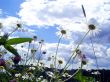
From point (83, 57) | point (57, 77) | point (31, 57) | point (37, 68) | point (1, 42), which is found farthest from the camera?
point (37, 68)

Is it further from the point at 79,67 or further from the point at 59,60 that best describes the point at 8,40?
the point at 59,60

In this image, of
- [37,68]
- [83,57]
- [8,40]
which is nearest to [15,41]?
[8,40]

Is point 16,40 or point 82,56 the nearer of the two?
point 16,40

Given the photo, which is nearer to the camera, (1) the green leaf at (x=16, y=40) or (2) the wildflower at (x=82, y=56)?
(1) the green leaf at (x=16, y=40)

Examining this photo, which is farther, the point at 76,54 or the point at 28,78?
the point at 28,78

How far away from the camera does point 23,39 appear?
45.3 inches

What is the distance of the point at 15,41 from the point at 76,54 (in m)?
2.87

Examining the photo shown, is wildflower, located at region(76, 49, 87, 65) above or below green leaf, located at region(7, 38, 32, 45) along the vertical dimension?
above

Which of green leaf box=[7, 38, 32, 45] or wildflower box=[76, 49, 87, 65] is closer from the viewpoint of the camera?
green leaf box=[7, 38, 32, 45]

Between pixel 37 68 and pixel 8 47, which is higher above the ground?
pixel 37 68

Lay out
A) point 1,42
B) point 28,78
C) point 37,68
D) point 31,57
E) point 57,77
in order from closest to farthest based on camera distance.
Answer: point 1,42, point 57,77, point 28,78, point 31,57, point 37,68

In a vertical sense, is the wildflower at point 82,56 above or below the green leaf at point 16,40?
above

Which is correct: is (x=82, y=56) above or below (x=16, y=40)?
above

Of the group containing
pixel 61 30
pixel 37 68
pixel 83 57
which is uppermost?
pixel 61 30
